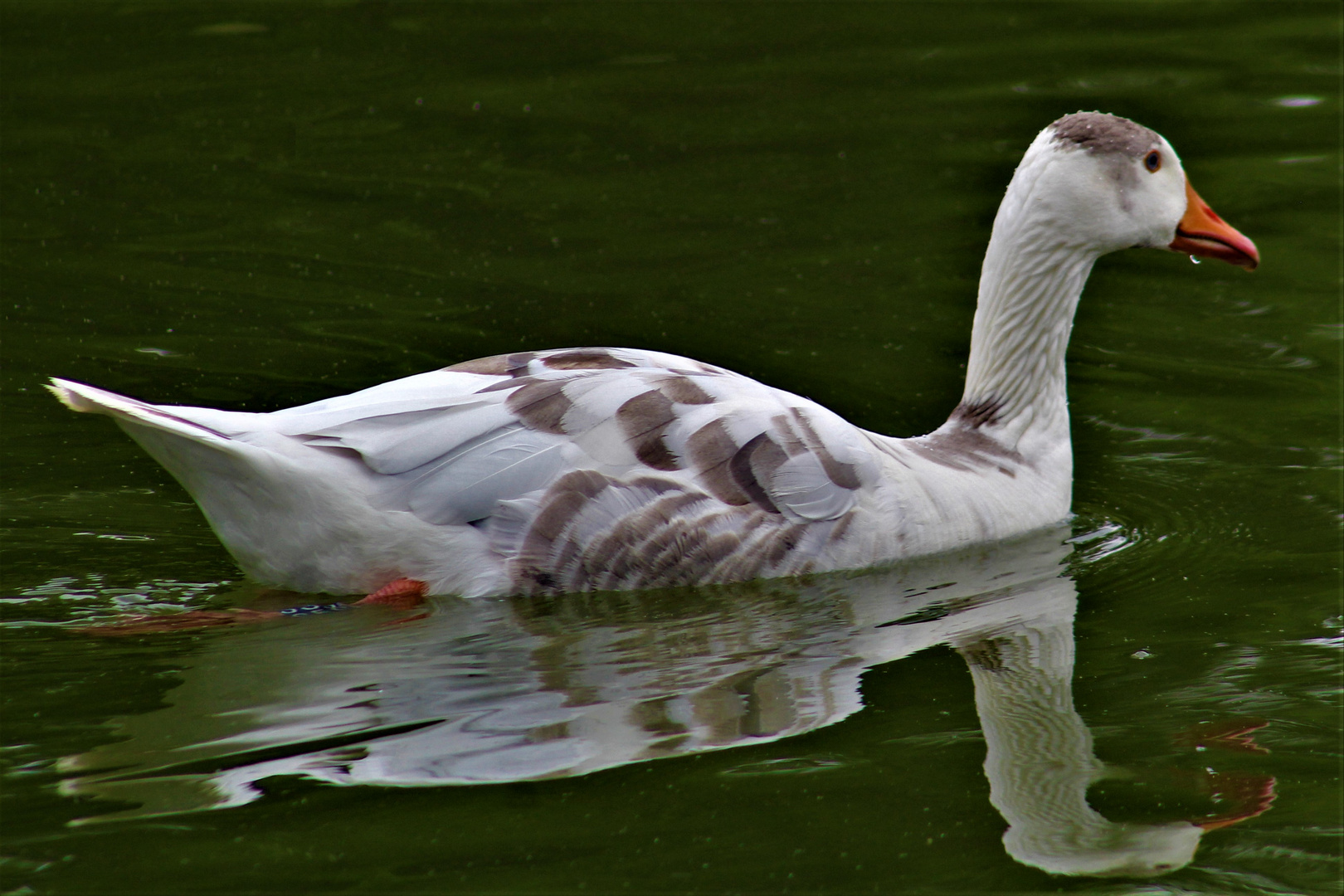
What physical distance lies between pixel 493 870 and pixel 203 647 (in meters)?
1.91

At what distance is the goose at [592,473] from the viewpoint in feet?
19.7

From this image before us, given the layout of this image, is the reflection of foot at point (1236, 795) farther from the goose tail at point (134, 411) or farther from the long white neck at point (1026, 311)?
the goose tail at point (134, 411)

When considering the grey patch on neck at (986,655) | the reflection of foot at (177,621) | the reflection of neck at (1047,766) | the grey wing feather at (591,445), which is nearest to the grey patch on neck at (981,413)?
the grey wing feather at (591,445)

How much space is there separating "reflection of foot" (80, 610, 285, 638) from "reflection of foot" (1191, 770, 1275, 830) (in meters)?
3.28

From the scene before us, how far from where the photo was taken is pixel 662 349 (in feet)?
30.0

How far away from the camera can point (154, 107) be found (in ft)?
40.7

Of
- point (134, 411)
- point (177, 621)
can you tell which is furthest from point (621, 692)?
point (134, 411)

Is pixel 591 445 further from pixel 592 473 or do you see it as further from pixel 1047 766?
pixel 1047 766

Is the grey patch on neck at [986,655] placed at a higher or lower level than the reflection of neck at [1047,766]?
higher

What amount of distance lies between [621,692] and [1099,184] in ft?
10.4

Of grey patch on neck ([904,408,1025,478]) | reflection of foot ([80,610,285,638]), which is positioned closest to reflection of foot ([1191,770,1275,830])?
grey patch on neck ([904,408,1025,478])

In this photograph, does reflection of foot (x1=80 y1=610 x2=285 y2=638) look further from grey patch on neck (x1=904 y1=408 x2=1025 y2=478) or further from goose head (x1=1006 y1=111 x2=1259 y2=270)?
goose head (x1=1006 y1=111 x2=1259 y2=270)

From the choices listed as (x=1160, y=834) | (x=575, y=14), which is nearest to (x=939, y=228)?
(x=575, y=14)

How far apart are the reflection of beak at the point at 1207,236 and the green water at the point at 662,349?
111cm
